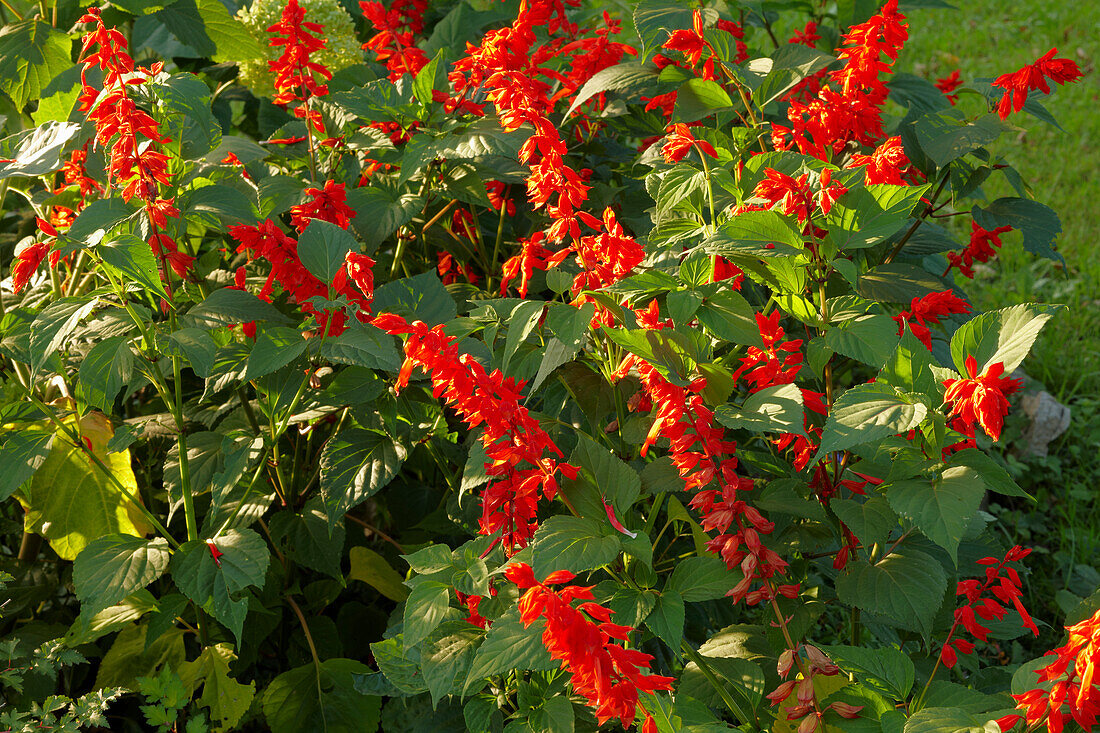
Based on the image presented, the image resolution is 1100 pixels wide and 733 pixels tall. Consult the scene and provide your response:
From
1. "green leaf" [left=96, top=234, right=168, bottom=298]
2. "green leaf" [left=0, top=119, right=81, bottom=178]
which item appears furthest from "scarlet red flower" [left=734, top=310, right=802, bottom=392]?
"green leaf" [left=0, top=119, right=81, bottom=178]

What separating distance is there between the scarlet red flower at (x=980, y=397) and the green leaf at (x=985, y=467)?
0.24 feet

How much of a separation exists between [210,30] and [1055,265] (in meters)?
3.81

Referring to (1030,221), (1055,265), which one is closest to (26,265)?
(1030,221)

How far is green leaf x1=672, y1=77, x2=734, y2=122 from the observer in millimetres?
1991

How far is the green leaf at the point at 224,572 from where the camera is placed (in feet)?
5.46

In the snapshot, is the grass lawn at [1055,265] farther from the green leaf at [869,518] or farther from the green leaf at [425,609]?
the green leaf at [425,609]

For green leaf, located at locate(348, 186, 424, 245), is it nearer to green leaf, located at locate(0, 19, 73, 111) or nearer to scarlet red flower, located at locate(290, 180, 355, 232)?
scarlet red flower, located at locate(290, 180, 355, 232)

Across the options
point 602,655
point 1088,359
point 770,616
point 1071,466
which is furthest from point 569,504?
point 1088,359

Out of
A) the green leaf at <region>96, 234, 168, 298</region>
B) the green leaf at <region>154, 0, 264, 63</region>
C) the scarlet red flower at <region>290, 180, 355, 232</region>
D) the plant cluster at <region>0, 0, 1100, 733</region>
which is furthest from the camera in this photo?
the green leaf at <region>154, 0, 264, 63</region>

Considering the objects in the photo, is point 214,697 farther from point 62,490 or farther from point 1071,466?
point 1071,466

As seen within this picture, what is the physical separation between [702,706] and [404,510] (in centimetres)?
112

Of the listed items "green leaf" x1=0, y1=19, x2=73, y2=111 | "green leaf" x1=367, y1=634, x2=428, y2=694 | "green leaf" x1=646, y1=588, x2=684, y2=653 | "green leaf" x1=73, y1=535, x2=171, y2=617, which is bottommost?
"green leaf" x1=367, y1=634, x2=428, y2=694

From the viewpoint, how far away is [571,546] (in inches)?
49.6

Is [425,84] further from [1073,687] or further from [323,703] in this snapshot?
[1073,687]
